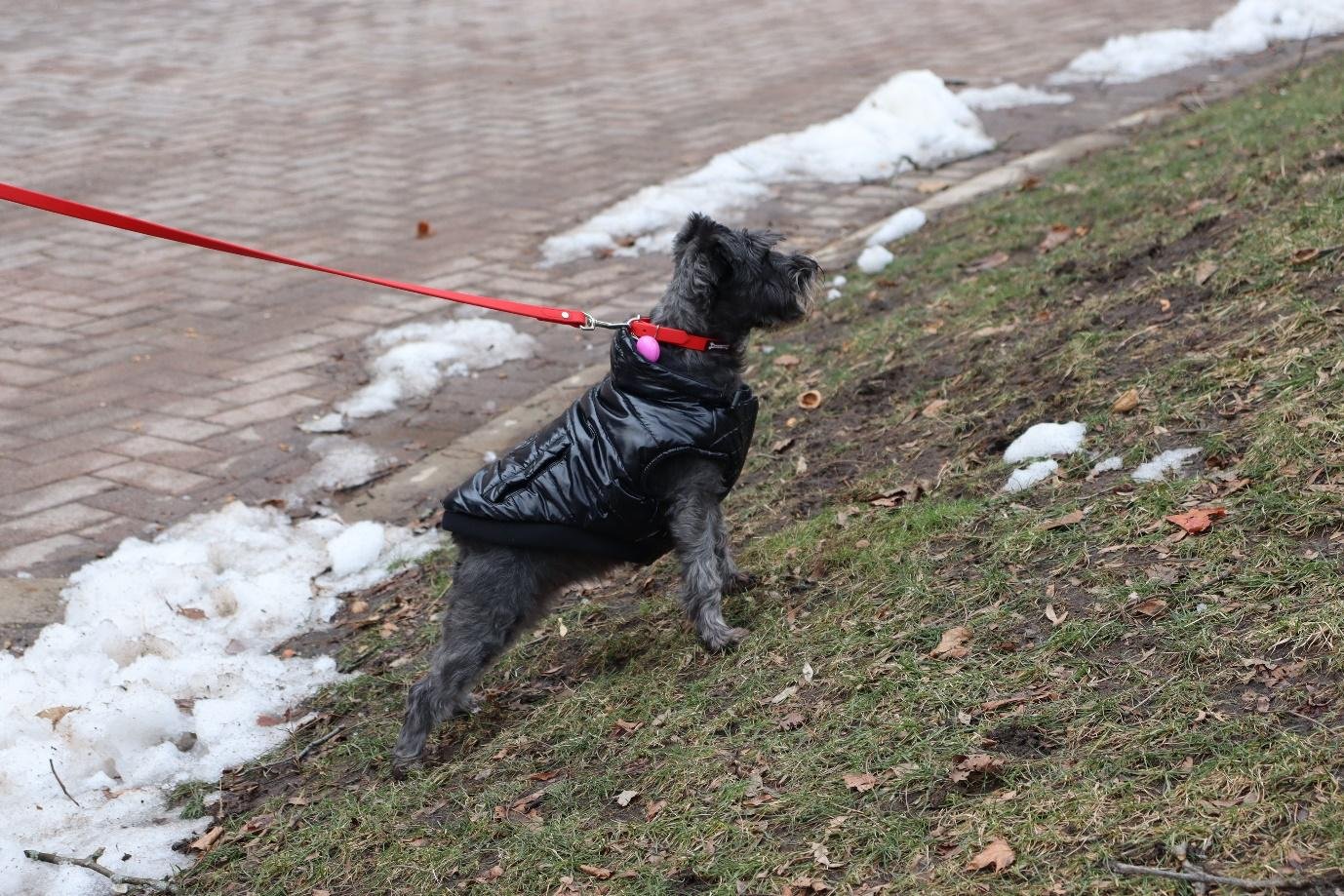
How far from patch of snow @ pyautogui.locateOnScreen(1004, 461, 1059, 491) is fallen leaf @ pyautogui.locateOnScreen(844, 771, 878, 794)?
150 cm

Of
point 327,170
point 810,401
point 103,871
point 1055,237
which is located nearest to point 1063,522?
point 810,401

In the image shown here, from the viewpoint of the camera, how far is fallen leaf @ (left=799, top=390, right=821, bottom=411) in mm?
5992

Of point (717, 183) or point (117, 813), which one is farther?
point (717, 183)

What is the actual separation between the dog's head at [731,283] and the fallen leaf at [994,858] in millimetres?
1995

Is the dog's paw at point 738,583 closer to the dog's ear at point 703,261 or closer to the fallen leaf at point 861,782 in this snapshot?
the dog's ear at point 703,261

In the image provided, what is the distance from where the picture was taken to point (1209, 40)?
1287cm

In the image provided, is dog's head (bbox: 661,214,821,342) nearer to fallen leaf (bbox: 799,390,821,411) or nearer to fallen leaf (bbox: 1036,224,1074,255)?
fallen leaf (bbox: 799,390,821,411)

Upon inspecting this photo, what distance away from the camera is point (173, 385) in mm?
7223

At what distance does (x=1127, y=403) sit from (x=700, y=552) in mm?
1650

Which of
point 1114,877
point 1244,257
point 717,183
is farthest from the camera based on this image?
point 717,183

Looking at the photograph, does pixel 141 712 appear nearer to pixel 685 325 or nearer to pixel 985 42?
pixel 685 325

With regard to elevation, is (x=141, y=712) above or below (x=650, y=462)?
below

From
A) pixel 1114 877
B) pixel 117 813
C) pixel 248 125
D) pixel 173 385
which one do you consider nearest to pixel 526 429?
pixel 173 385

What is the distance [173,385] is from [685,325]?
3.96 meters
